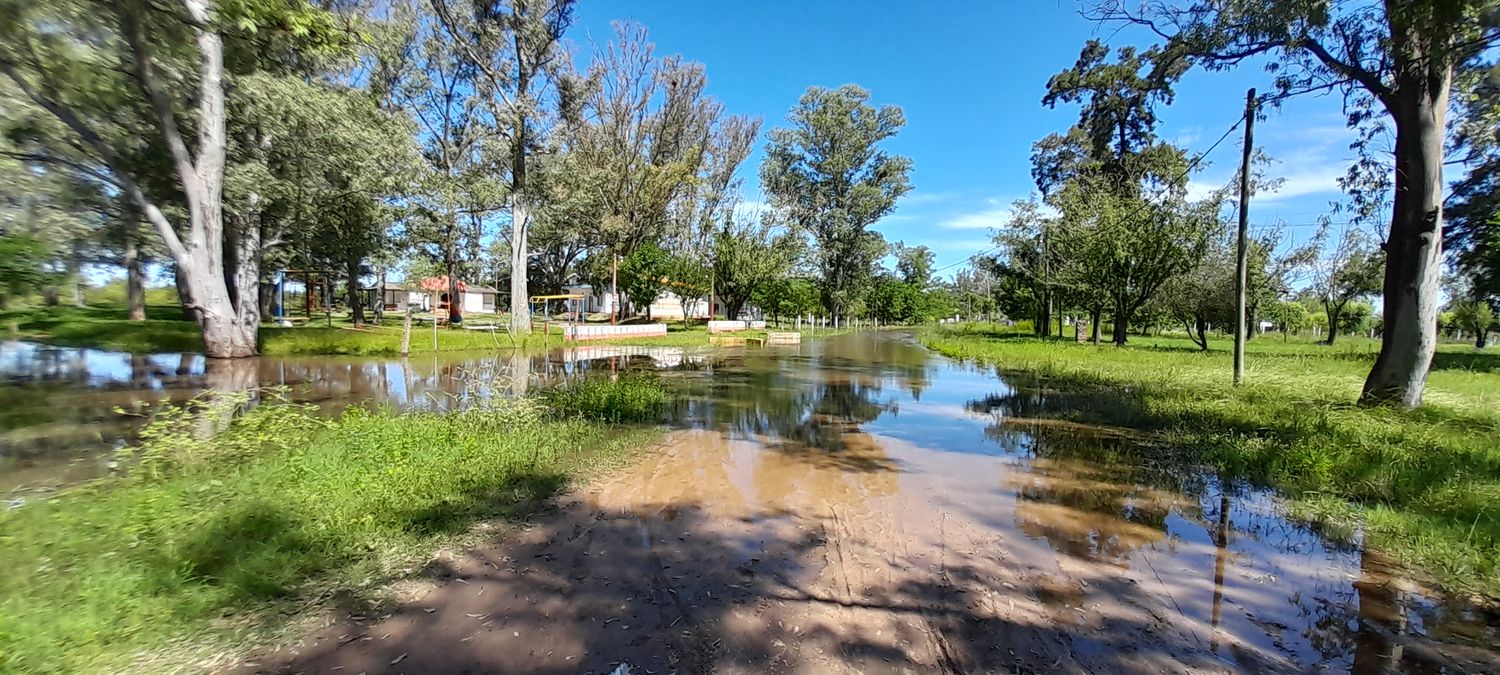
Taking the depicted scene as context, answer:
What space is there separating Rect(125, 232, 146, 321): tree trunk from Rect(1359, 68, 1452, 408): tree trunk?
2955cm

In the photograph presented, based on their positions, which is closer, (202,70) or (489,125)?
(202,70)

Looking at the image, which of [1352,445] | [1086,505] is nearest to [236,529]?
[1086,505]

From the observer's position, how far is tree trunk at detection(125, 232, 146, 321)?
1864 cm

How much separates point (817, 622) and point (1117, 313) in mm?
26860

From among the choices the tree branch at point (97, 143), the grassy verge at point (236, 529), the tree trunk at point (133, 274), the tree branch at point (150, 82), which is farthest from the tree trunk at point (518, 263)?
the grassy verge at point (236, 529)

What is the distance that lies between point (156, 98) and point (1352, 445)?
22262mm

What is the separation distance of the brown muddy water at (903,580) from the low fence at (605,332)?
18839 millimetres

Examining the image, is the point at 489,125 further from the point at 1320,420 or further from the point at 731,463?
the point at 1320,420

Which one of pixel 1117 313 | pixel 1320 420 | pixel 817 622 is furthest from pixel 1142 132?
pixel 817 622

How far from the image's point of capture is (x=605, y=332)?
28.5m

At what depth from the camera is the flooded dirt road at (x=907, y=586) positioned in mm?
2859

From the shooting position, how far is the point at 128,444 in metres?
6.55

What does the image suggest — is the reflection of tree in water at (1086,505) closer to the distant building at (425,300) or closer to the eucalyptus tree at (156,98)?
the eucalyptus tree at (156,98)

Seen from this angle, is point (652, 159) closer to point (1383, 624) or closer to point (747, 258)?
point (747, 258)
